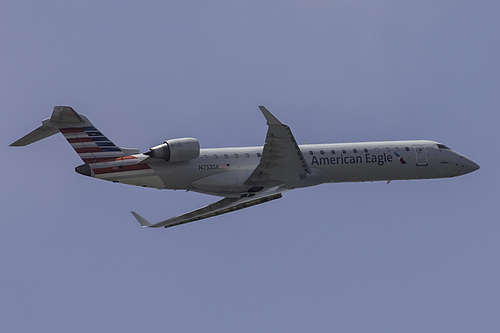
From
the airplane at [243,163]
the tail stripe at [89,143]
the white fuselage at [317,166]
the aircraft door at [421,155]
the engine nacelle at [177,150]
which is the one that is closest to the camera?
the tail stripe at [89,143]

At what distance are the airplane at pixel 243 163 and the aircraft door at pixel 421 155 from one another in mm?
56

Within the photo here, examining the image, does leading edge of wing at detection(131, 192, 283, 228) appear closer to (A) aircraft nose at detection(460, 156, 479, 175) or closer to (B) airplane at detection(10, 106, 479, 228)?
(B) airplane at detection(10, 106, 479, 228)

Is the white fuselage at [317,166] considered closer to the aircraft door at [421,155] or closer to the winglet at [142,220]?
the aircraft door at [421,155]

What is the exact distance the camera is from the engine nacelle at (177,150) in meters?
44.1

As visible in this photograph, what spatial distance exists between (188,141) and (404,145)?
1320 cm

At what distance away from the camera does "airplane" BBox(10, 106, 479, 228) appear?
43656 millimetres

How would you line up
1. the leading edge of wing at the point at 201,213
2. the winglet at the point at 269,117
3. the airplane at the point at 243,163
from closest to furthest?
the winglet at the point at 269,117 < the airplane at the point at 243,163 < the leading edge of wing at the point at 201,213

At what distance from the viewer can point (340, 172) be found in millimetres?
48688

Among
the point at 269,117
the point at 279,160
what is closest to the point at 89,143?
the point at 269,117

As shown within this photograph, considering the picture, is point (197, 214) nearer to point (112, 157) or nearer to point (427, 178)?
point (112, 157)

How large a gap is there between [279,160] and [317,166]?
3428 millimetres

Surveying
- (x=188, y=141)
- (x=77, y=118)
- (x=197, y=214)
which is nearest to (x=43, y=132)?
(x=77, y=118)

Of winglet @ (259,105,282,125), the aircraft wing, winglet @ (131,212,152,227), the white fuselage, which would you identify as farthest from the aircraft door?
winglet @ (131,212,152,227)

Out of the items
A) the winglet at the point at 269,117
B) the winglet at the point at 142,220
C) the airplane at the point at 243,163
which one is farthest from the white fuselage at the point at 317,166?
the winglet at the point at 269,117
